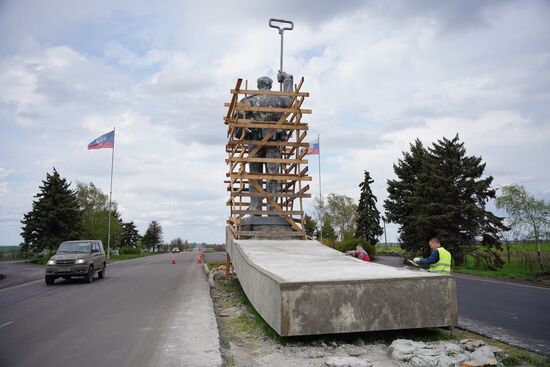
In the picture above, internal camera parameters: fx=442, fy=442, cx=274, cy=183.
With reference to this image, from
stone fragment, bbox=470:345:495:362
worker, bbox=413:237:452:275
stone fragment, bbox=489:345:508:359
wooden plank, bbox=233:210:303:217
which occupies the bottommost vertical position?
stone fragment, bbox=489:345:508:359

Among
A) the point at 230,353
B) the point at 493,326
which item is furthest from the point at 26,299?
the point at 493,326

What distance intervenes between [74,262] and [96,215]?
4363 cm

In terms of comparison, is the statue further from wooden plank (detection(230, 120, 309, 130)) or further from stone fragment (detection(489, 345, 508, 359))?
stone fragment (detection(489, 345, 508, 359))

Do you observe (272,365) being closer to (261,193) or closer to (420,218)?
(261,193)

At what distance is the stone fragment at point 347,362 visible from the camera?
5.16m

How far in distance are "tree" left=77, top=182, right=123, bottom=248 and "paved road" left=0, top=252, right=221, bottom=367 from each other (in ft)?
140

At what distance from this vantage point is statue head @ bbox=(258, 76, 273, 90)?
13.9 m

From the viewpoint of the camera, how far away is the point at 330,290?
589 cm

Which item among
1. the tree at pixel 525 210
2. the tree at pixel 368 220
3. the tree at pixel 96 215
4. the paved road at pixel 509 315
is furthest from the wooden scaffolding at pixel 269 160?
the tree at pixel 96 215

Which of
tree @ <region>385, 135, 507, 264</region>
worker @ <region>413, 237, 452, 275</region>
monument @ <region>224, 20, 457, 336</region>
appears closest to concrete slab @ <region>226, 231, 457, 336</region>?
monument @ <region>224, 20, 457, 336</region>

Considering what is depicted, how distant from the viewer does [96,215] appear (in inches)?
2264

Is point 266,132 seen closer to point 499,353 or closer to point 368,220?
point 499,353

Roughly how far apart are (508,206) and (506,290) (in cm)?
1249

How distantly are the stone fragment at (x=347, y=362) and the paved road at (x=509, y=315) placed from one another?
3043mm
